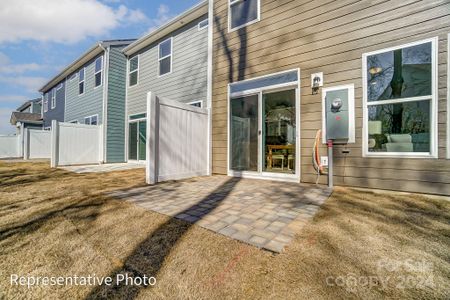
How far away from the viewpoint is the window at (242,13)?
16.6 ft

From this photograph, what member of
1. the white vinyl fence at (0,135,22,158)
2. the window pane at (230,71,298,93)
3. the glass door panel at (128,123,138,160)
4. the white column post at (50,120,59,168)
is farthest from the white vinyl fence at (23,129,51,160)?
the window pane at (230,71,298,93)

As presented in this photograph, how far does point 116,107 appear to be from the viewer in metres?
9.48

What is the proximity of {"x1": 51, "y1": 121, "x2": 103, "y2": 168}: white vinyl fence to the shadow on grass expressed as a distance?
810 centimetres

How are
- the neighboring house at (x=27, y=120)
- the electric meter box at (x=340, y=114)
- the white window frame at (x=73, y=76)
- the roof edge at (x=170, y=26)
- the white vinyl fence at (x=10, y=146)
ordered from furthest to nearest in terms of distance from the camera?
the neighboring house at (x=27, y=120) < the white vinyl fence at (x=10, y=146) < the white window frame at (x=73, y=76) < the roof edge at (x=170, y=26) < the electric meter box at (x=340, y=114)

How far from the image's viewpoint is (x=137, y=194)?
3.36m

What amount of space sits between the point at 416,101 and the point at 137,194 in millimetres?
4788

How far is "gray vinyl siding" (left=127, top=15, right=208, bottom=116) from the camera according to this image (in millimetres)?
6523

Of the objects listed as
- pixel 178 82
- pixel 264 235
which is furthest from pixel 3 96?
pixel 264 235

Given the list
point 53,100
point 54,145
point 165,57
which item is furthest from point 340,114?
point 53,100

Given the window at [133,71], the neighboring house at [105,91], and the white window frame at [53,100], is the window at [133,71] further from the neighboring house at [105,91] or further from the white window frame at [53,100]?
the white window frame at [53,100]

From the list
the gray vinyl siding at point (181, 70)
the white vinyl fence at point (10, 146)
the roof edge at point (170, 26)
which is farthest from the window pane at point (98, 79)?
the white vinyl fence at point (10, 146)

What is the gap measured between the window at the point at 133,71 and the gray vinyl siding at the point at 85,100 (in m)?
1.25

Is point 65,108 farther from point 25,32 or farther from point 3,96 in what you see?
point 3,96

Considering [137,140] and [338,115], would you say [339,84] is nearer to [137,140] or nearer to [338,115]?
[338,115]
